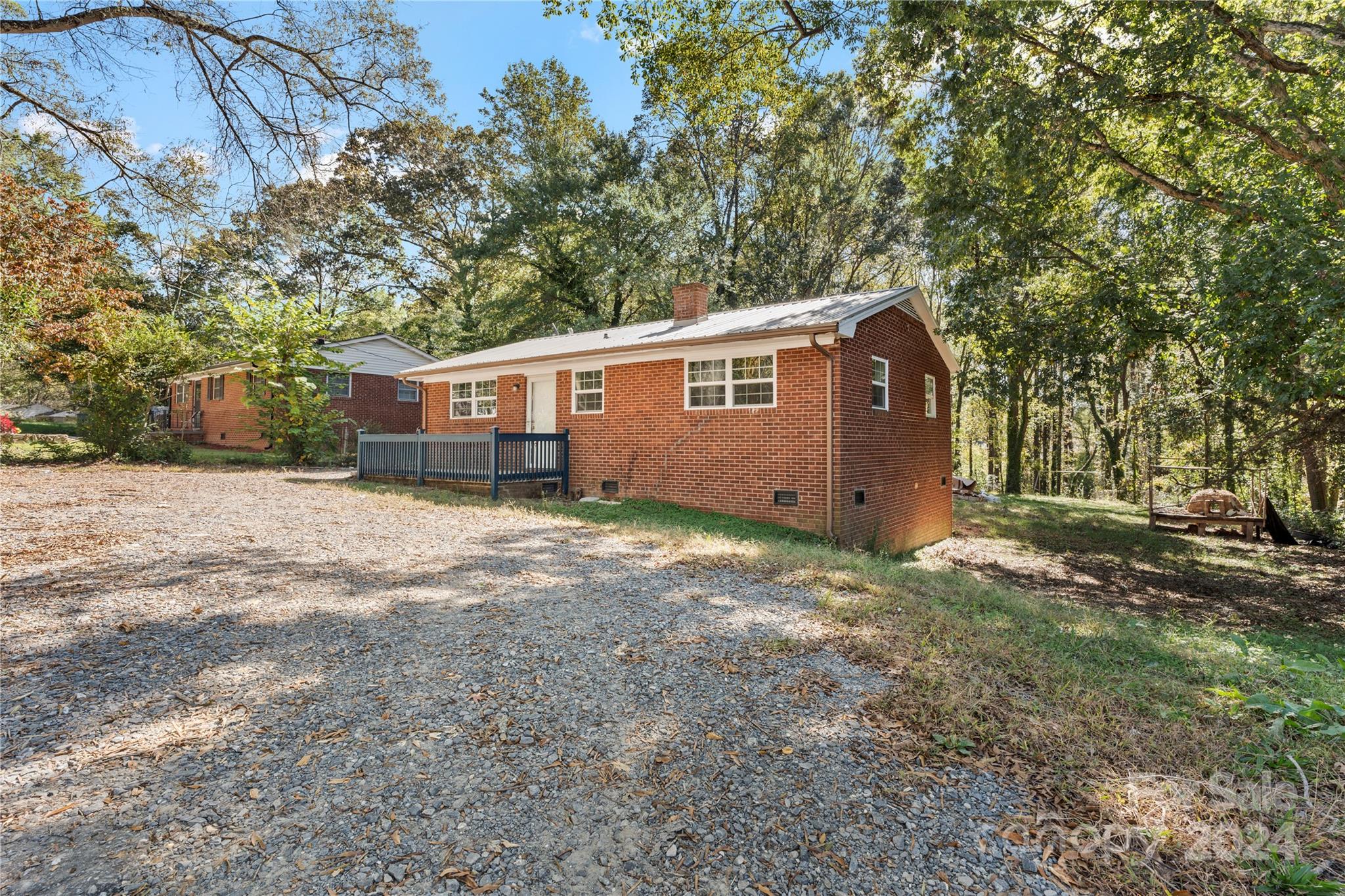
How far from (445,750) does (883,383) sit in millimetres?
10408

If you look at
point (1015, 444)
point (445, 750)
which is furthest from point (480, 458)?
point (1015, 444)

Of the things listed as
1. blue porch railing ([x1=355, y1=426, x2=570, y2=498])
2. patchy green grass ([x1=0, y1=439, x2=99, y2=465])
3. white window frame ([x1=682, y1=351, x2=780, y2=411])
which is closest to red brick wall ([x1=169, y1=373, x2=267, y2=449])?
patchy green grass ([x1=0, y1=439, x2=99, y2=465])

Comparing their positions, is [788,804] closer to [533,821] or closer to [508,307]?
[533,821]

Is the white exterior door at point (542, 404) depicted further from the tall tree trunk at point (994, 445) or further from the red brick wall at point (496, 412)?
the tall tree trunk at point (994, 445)

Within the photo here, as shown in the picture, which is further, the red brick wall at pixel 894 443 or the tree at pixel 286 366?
the tree at pixel 286 366

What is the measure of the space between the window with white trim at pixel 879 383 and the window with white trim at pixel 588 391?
5.55 metres

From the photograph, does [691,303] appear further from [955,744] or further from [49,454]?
[49,454]

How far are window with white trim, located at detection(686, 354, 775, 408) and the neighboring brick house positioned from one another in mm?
14911

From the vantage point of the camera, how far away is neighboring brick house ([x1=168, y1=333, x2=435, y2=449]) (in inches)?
877

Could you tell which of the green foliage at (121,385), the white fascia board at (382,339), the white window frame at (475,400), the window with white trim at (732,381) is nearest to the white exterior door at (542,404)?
the white window frame at (475,400)

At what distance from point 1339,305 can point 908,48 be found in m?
6.62

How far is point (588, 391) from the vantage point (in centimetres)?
1260

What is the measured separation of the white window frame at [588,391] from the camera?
12289 mm

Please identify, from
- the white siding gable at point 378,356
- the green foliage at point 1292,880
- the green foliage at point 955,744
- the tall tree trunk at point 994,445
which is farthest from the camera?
the tall tree trunk at point 994,445
